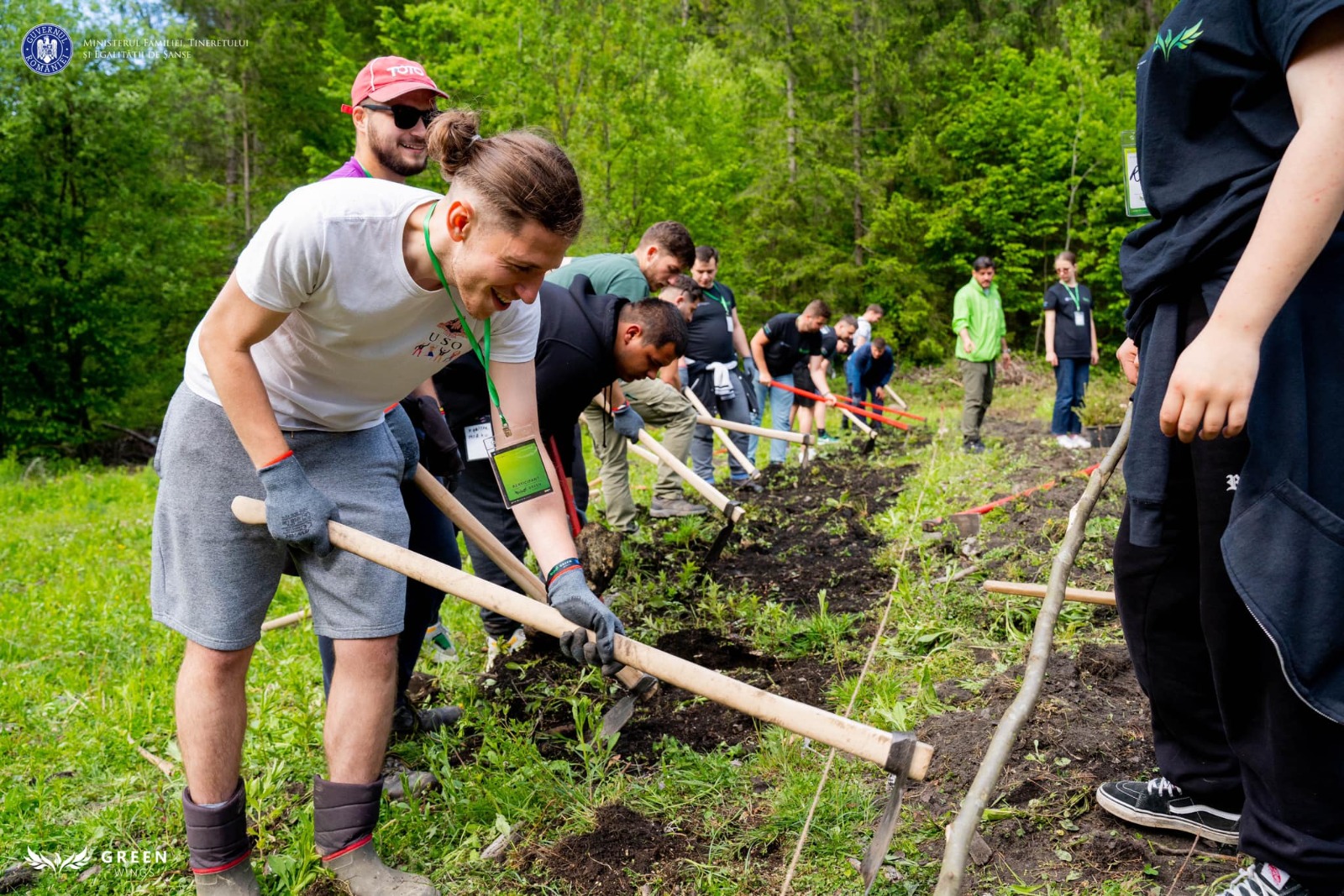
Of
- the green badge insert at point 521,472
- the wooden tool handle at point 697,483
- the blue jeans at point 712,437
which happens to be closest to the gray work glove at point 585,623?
the green badge insert at point 521,472

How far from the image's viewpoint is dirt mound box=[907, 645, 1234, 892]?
2.04 meters

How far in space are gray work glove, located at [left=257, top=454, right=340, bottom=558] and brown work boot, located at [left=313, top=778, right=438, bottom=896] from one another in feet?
1.94

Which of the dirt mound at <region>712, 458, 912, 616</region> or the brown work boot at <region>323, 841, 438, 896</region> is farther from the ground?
the brown work boot at <region>323, 841, 438, 896</region>

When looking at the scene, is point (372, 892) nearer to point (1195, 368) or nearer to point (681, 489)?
point (1195, 368)

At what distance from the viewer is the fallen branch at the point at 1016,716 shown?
1.63 m

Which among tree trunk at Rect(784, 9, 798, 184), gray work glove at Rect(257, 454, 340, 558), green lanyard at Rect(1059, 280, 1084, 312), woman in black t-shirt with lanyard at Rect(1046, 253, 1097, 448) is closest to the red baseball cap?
gray work glove at Rect(257, 454, 340, 558)

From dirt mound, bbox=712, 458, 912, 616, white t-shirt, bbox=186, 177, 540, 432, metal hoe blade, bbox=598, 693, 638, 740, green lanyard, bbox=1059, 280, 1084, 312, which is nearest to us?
white t-shirt, bbox=186, 177, 540, 432

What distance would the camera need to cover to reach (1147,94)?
1.68 meters

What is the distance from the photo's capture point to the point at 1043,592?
130 inches

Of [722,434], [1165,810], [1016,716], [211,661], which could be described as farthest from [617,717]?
[722,434]

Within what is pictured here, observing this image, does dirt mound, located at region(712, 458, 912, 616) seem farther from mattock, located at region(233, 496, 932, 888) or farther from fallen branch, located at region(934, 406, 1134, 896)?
mattock, located at region(233, 496, 932, 888)

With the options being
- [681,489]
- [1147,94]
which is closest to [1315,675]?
[1147,94]

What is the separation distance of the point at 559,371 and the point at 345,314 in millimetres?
1608

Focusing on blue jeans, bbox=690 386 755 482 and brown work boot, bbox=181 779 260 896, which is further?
blue jeans, bbox=690 386 755 482
